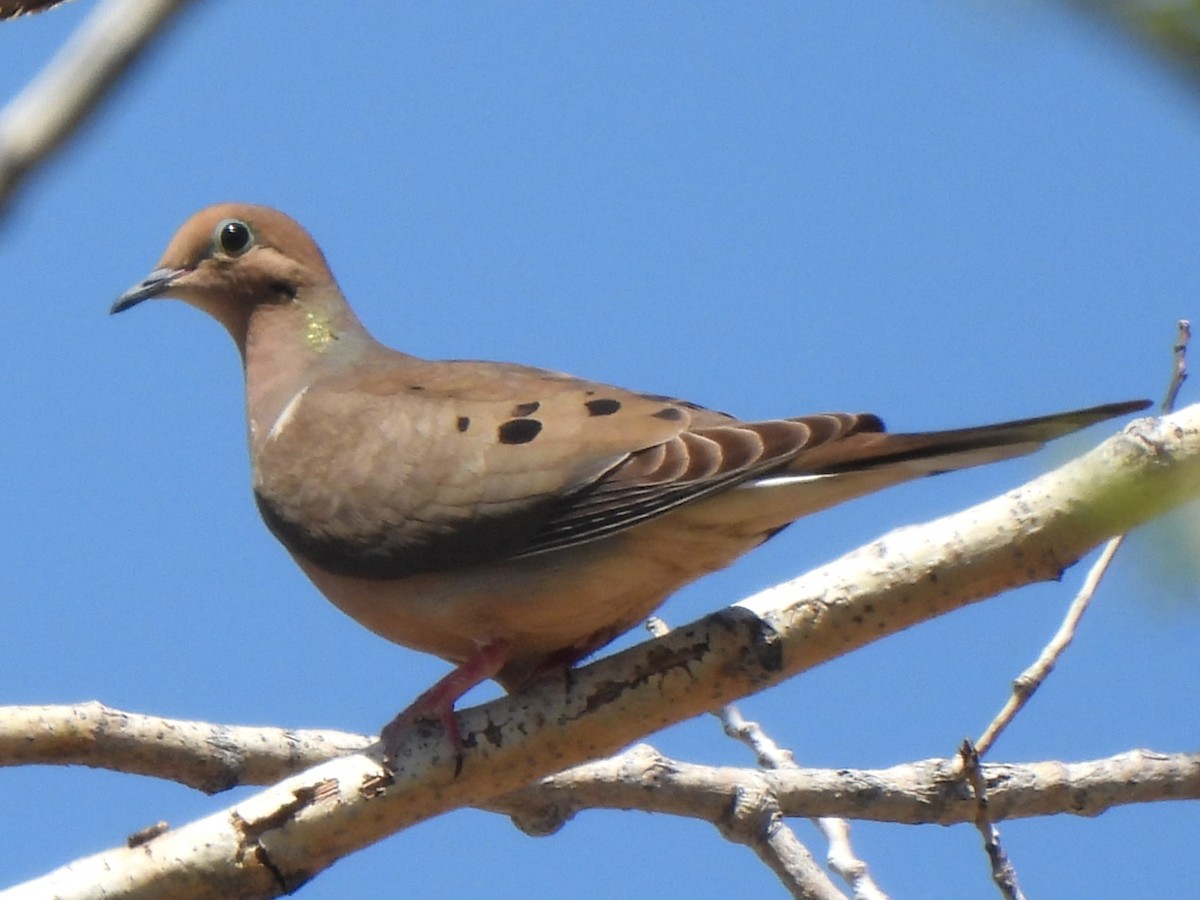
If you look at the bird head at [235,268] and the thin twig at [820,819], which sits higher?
the bird head at [235,268]

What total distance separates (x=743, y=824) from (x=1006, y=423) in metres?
1.32

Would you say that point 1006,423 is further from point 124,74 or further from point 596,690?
point 124,74

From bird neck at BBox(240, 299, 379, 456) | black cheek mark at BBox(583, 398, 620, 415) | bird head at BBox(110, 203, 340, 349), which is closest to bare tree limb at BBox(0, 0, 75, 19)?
black cheek mark at BBox(583, 398, 620, 415)

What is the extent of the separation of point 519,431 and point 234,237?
1700 mm

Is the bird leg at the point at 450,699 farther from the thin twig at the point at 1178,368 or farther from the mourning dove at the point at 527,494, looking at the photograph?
the thin twig at the point at 1178,368

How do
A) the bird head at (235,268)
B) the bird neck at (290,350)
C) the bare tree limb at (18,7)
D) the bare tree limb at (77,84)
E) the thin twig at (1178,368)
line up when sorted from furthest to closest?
the bird head at (235,268) → the bird neck at (290,350) → the thin twig at (1178,368) → the bare tree limb at (18,7) → the bare tree limb at (77,84)

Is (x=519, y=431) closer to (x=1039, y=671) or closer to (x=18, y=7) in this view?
(x=1039, y=671)

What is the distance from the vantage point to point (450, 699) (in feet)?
10.4

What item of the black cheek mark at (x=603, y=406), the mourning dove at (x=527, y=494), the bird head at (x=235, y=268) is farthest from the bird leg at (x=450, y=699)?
the bird head at (x=235, y=268)

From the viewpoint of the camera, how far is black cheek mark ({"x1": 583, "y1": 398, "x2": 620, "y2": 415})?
11.5ft

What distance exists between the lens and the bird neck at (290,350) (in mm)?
4398

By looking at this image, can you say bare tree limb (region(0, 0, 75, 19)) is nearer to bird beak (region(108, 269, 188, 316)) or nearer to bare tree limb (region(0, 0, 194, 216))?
bare tree limb (region(0, 0, 194, 216))

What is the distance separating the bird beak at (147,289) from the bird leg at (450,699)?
1.90 metres

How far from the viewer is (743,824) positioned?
11.6ft
